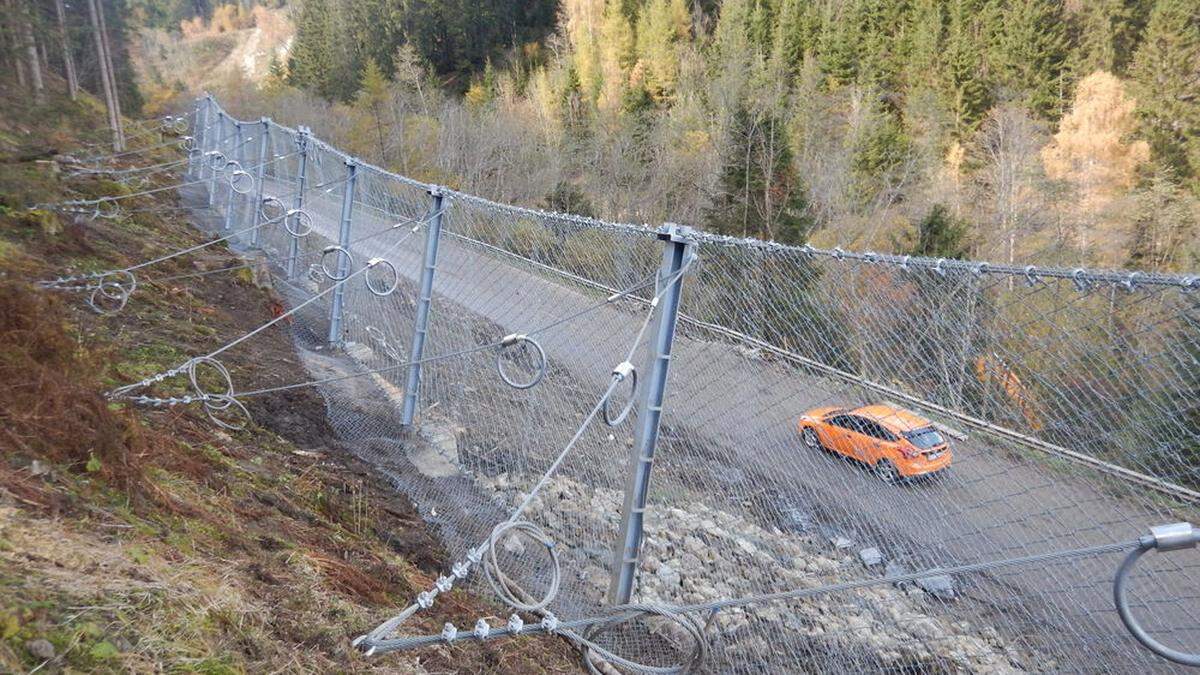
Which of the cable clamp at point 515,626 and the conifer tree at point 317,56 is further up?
the cable clamp at point 515,626

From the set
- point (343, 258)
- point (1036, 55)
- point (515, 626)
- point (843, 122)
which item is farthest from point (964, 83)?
point (515, 626)

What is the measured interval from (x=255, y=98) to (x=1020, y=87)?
142 ft

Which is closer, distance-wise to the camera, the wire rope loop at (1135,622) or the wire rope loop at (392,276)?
the wire rope loop at (1135,622)

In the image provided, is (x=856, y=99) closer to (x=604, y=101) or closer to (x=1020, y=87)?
(x=1020, y=87)

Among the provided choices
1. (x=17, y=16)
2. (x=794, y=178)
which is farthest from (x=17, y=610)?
(x=794, y=178)

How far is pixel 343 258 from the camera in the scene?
6.75m

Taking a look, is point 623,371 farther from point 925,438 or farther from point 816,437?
point 925,438

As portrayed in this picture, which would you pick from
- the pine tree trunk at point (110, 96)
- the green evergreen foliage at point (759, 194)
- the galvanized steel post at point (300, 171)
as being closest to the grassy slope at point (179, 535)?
the galvanized steel post at point (300, 171)

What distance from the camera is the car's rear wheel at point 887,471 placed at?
2.96 meters

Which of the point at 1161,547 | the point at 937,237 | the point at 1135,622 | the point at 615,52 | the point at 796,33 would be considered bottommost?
the point at 937,237

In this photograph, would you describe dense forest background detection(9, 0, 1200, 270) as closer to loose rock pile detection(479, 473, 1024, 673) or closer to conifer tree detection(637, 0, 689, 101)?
conifer tree detection(637, 0, 689, 101)

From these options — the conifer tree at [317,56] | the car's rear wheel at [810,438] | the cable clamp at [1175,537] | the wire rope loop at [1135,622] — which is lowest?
the conifer tree at [317,56]

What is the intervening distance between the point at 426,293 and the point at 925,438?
3.42m

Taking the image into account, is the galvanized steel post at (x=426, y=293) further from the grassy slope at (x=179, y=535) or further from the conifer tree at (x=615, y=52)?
the conifer tree at (x=615, y=52)
